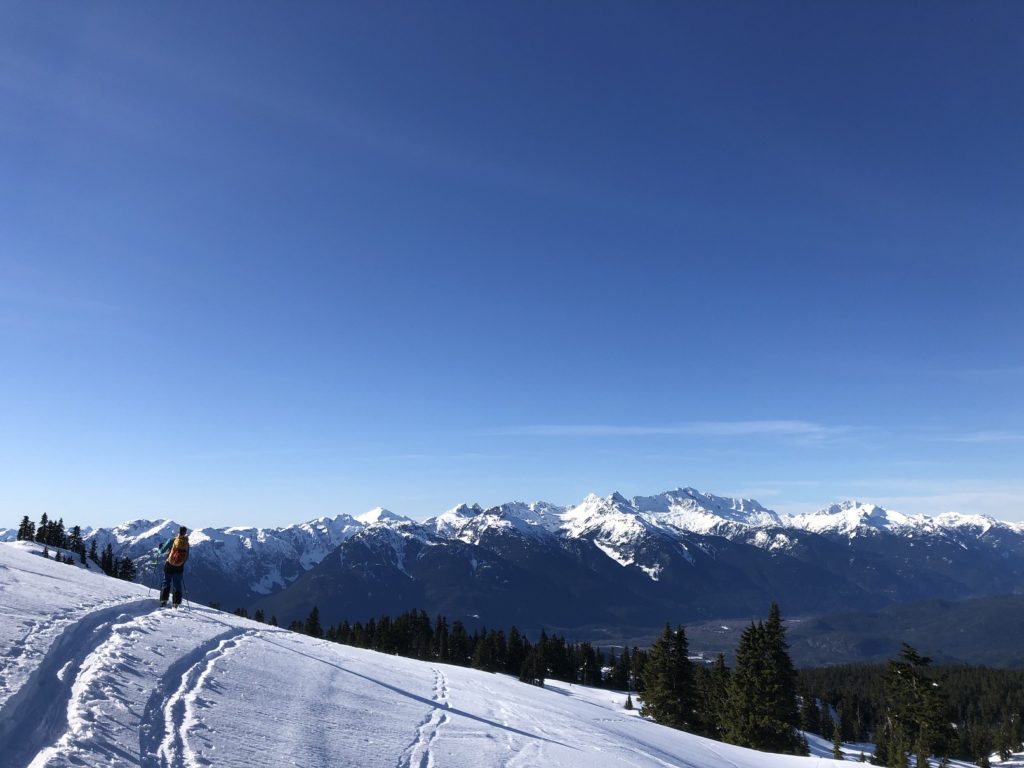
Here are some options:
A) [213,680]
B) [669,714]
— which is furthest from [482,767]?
[669,714]

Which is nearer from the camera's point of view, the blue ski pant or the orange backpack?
the blue ski pant

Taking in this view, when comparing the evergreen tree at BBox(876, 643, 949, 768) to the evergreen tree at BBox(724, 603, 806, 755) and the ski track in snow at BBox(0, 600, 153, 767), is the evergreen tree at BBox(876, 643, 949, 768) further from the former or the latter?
the ski track in snow at BBox(0, 600, 153, 767)

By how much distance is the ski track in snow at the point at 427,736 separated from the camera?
1191 centimetres

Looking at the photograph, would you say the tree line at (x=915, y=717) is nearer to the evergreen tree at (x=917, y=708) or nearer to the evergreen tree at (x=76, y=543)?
the evergreen tree at (x=917, y=708)

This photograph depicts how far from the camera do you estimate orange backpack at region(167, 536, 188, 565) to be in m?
22.2

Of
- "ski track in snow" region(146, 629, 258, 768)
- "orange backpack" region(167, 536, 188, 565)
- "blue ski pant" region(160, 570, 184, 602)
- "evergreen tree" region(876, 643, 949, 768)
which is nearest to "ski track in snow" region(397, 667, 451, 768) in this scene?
"ski track in snow" region(146, 629, 258, 768)

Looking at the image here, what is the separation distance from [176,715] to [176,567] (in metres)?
12.8

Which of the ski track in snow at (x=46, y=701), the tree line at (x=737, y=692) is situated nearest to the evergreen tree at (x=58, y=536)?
the tree line at (x=737, y=692)

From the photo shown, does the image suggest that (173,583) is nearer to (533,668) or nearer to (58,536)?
(533,668)

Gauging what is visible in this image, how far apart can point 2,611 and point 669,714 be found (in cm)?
5570

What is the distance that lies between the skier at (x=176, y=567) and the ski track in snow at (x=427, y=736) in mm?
10422

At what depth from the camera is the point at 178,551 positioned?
886 inches

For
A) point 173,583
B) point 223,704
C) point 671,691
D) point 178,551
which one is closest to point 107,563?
point 671,691

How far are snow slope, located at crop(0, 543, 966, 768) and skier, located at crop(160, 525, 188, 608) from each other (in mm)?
1127
